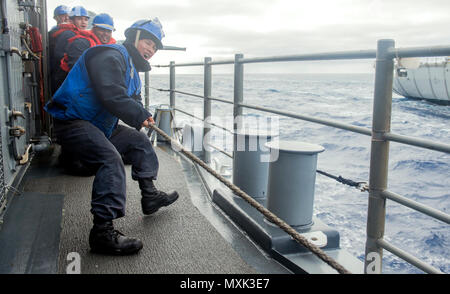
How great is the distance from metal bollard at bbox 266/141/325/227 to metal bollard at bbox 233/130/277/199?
0.57 meters

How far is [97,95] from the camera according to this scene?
2.61 metres

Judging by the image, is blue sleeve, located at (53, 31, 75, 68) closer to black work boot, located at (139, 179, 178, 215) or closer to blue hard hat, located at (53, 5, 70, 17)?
blue hard hat, located at (53, 5, 70, 17)

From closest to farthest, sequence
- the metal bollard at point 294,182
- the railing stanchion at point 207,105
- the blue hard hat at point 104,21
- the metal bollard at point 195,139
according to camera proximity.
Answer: the metal bollard at point 294,182 < the blue hard hat at point 104,21 < the railing stanchion at point 207,105 < the metal bollard at point 195,139

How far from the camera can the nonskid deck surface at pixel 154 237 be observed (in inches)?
95.7

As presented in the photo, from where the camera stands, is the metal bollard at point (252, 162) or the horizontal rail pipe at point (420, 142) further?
the metal bollard at point (252, 162)

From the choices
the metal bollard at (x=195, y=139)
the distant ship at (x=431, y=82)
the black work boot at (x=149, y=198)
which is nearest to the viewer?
the black work boot at (x=149, y=198)

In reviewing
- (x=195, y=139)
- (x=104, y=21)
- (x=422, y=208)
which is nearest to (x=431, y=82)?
(x=195, y=139)

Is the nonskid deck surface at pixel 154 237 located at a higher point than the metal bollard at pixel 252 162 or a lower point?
lower

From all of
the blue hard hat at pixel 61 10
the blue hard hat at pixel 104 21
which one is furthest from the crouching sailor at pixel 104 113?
the blue hard hat at pixel 61 10

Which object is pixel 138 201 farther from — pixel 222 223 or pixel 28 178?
pixel 28 178

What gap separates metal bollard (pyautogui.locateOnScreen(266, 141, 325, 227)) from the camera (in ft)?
8.84

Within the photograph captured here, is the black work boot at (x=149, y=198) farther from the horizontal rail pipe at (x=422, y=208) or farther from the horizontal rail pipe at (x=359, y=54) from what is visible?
the horizontal rail pipe at (x=422, y=208)

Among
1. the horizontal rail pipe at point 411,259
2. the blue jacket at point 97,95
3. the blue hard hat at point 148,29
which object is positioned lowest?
the horizontal rail pipe at point 411,259

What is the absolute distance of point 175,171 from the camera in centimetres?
473
